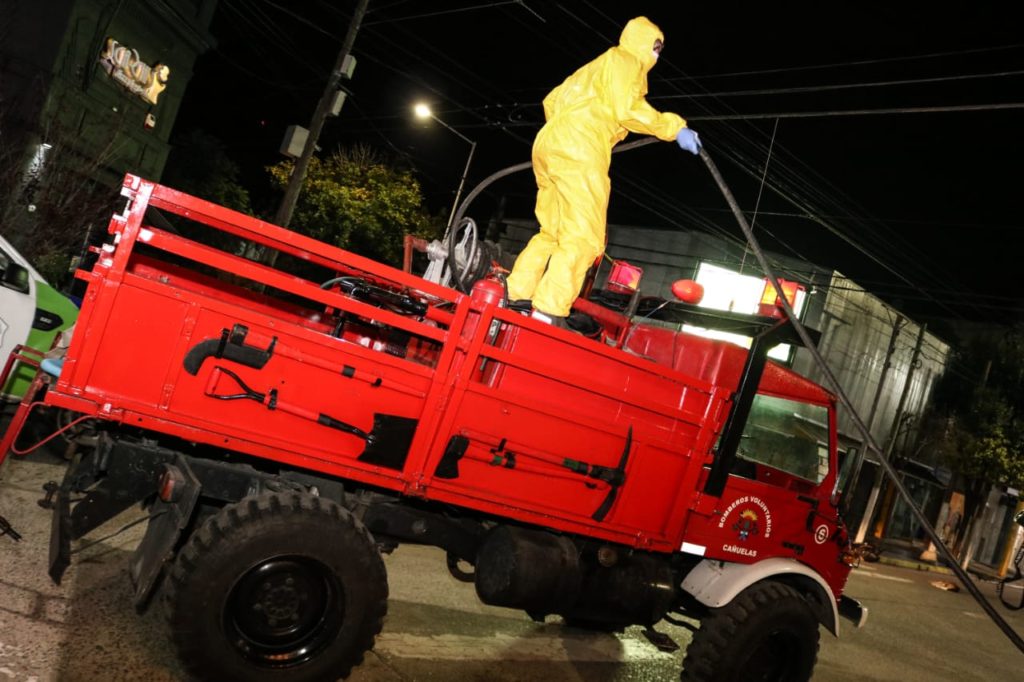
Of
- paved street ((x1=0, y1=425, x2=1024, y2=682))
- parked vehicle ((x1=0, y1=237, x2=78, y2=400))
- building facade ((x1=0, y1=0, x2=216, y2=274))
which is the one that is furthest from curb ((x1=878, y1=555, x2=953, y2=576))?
building facade ((x1=0, y1=0, x2=216, y2=274))

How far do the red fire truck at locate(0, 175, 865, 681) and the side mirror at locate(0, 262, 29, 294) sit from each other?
7.98ft

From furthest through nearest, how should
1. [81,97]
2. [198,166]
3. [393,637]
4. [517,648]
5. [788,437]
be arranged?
[198,166], [81,97], [788,437], [517,648], [393,637]

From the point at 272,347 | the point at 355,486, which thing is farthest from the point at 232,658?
the point at 272,347

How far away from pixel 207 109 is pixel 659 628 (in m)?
28.2

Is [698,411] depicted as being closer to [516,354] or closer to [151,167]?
[516,354]

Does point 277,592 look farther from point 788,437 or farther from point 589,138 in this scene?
point 788,437

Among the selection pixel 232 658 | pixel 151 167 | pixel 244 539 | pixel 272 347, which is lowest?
pixel 232 658

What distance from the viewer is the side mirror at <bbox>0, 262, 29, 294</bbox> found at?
582cm

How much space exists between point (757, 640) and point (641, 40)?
4129 millimetres

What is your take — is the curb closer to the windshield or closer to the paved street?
the paved street

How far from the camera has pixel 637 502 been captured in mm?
4344

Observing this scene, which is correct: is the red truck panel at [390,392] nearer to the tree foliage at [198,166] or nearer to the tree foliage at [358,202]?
the tree foliage at [358,202]

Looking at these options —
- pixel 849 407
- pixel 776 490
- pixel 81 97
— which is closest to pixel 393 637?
pixel 776 490

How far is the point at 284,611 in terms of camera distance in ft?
11.1
